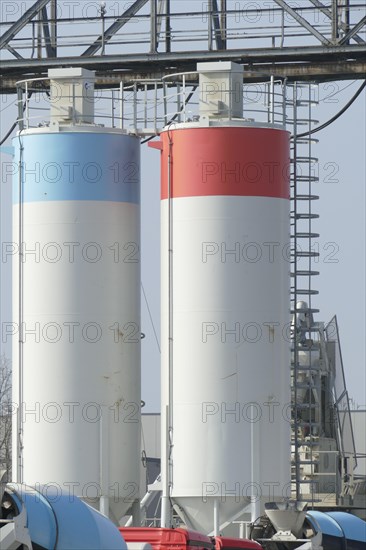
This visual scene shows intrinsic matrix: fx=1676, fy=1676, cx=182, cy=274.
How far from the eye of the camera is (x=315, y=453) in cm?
3688

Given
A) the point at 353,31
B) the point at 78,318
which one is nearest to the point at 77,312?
the point at 78,318

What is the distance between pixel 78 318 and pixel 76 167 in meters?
2.85

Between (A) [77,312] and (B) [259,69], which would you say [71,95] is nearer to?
(A) [77,312]

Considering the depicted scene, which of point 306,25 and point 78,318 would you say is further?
point 306,25

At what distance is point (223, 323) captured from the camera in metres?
30.7

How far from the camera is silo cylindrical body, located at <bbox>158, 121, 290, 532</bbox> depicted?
100ft

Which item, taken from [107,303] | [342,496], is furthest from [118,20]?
[342,496]

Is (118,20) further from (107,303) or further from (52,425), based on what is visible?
(52,425)

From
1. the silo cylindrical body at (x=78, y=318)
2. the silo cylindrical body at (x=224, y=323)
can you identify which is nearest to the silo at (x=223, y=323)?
the silo cylindrical body at (x=224, y=323)

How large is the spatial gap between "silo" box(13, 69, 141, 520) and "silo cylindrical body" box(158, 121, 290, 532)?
0.98m

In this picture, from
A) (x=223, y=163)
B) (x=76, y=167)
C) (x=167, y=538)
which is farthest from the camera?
(x=76, y=167)

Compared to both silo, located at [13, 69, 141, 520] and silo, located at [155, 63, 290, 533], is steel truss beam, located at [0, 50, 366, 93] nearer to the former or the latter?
silo, located at [13, 69, 141, 520]

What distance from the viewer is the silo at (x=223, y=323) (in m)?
30.5

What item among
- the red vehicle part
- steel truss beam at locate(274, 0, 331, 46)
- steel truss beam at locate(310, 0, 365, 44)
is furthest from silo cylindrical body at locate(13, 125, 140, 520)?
the red vehicle part
